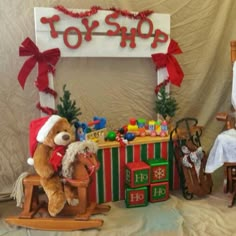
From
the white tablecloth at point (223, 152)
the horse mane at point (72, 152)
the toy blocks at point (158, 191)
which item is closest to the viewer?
the horse mane at point (72, 152)

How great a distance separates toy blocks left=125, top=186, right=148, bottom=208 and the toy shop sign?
3.06 ft

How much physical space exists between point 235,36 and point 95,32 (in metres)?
1.19

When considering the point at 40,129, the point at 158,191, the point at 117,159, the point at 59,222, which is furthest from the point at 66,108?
the point at 158,191

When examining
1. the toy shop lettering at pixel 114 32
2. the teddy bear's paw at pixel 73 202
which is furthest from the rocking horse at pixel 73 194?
the toy shop lettering at pixel 114 32

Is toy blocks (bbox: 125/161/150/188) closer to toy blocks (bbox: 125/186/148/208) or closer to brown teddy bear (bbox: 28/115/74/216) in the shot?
toy blocks (bbox: 125/186/148/208)

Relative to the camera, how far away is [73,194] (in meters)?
1.79

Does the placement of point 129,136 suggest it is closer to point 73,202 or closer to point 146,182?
point 146,182

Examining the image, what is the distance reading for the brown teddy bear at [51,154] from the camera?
1.72 meters

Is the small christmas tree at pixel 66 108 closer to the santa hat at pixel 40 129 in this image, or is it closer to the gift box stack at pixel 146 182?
the santa hat at pixel 40 129

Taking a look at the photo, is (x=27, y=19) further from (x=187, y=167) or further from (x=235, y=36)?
(x=235, y=36)

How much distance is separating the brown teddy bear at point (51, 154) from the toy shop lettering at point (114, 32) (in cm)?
61

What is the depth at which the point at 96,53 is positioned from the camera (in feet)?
6.95

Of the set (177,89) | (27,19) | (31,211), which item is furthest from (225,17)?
(31,211)

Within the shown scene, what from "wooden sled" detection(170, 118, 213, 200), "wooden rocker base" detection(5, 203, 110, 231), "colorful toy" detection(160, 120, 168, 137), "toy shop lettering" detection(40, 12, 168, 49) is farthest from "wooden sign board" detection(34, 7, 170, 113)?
"wooden rocker base" detection(5, 203, 110, 231)
